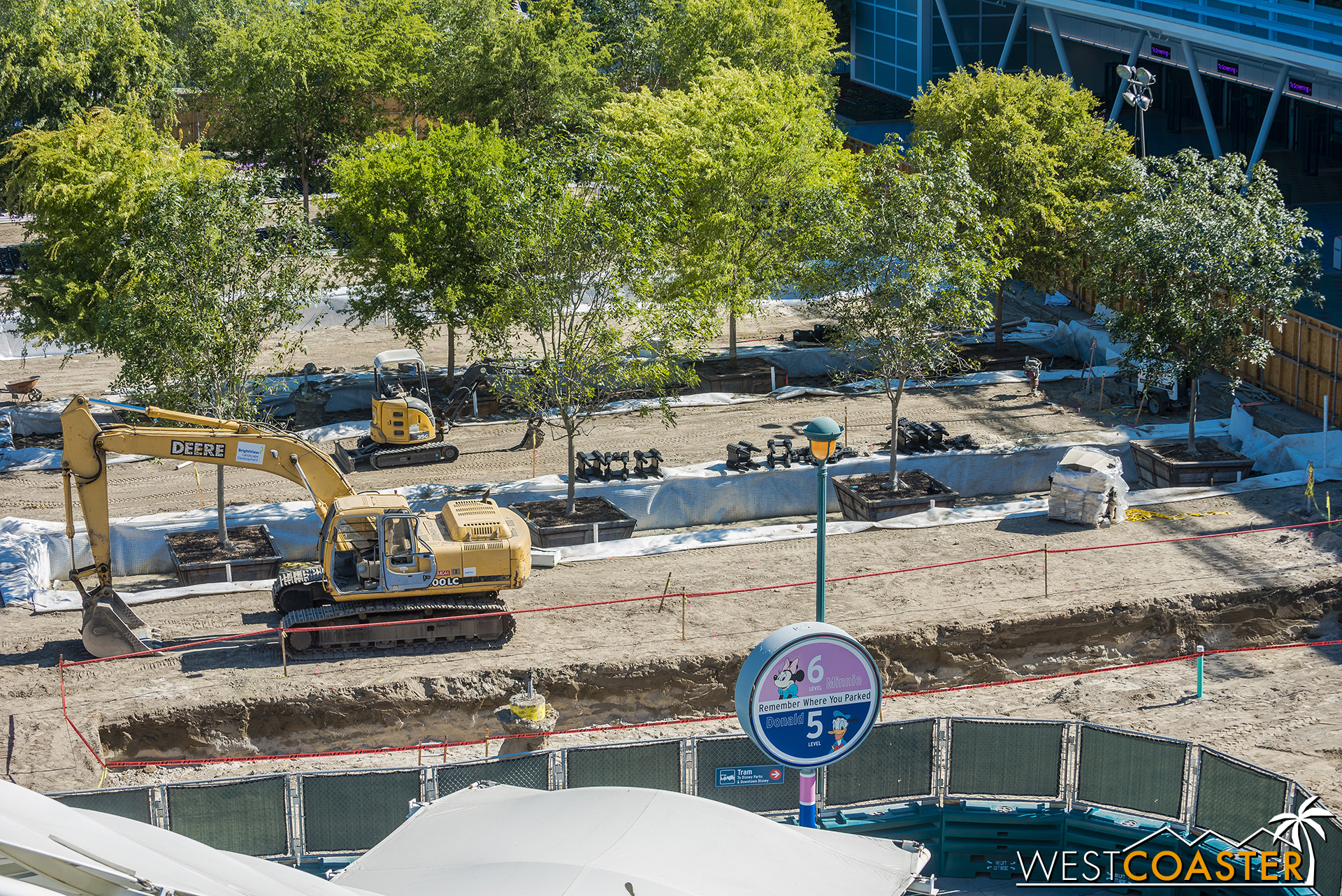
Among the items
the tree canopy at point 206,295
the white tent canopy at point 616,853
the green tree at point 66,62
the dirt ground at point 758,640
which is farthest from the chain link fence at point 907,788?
the green tree at point 66,62

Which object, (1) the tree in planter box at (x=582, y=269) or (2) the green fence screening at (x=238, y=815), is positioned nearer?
(2) the green fence screening at (x=238, y=815)

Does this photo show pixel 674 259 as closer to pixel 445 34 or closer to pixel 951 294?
pixel 951 294

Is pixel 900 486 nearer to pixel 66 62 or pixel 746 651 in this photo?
pixel 746 651

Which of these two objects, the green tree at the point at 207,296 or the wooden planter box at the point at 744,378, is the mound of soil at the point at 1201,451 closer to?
the wooden planter box at the point at 744,378

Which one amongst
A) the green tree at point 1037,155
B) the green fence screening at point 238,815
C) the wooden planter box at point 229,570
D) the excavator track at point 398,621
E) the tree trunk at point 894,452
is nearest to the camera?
the green fence screening at point 238,815

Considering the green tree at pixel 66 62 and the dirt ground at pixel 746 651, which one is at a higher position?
the green tree at pixel 66 62

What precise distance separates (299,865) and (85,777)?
5.47 metres

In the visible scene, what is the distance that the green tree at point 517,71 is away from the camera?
50.6 metres

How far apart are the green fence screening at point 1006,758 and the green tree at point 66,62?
33.4m

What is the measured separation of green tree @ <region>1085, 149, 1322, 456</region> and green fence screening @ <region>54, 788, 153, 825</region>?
21056 millimetres

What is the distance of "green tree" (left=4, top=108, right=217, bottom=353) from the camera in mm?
26688

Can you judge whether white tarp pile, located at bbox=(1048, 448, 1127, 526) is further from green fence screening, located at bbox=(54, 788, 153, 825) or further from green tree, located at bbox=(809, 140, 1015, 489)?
green fence screening, located at bbox=(54, 788, 153, 825)

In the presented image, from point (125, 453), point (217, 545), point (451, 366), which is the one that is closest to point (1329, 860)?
point (125, 453)

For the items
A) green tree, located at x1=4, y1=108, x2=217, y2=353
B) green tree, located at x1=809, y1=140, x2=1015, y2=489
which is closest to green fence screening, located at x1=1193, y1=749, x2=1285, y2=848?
green tree, located at x1=809, y1=140, x2=1015, y2=489
